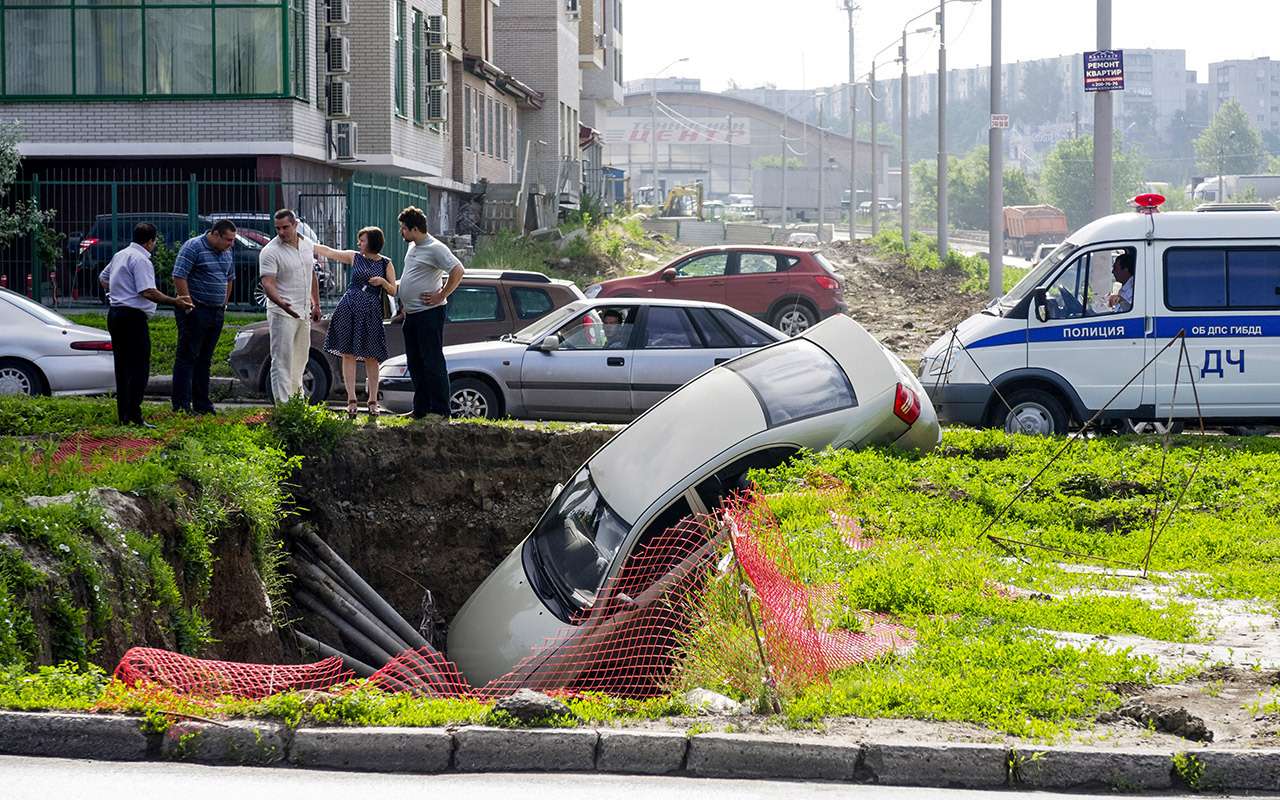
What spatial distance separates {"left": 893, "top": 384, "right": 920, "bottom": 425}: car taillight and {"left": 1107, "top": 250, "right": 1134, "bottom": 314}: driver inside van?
3.76 m

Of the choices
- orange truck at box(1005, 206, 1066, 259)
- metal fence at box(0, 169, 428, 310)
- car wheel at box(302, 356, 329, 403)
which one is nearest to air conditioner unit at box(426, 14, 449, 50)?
metal fence at box(0, 169, 428, 310)

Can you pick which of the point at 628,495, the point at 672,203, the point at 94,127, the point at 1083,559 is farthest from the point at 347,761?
the point at 672,203

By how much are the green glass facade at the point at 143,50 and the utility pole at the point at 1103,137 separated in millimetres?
14478

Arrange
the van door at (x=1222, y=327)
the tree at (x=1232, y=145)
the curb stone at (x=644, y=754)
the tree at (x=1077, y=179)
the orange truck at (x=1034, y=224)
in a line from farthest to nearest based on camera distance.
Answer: the tree at (x=1232, y=145) < the tree at (x=1077, y=179) < the orange truck at (x=1034, y=224) < the van door at (x=1222, y=327) < the curb stone at (x=644, y=754)

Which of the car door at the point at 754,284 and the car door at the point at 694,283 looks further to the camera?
the car door at the point at 754,284

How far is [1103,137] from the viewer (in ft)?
63.7

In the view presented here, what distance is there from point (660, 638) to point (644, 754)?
2.60 meters

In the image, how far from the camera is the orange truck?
9288 cm

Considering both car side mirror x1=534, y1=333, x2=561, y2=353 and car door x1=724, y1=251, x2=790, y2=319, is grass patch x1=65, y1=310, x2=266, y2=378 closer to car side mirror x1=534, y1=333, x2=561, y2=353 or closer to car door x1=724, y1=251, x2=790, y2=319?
car side mirror x1=534, y1=333, x2=561, y2=353

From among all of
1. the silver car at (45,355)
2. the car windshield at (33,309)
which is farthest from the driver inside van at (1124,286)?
the car windshield at (33,309)

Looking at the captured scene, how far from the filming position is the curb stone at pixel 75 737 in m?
6.14

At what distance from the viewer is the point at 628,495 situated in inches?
384

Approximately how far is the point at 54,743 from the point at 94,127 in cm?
2364

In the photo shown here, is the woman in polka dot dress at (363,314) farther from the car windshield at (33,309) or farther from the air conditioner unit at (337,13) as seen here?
the air conditioner unit at (337,13)
